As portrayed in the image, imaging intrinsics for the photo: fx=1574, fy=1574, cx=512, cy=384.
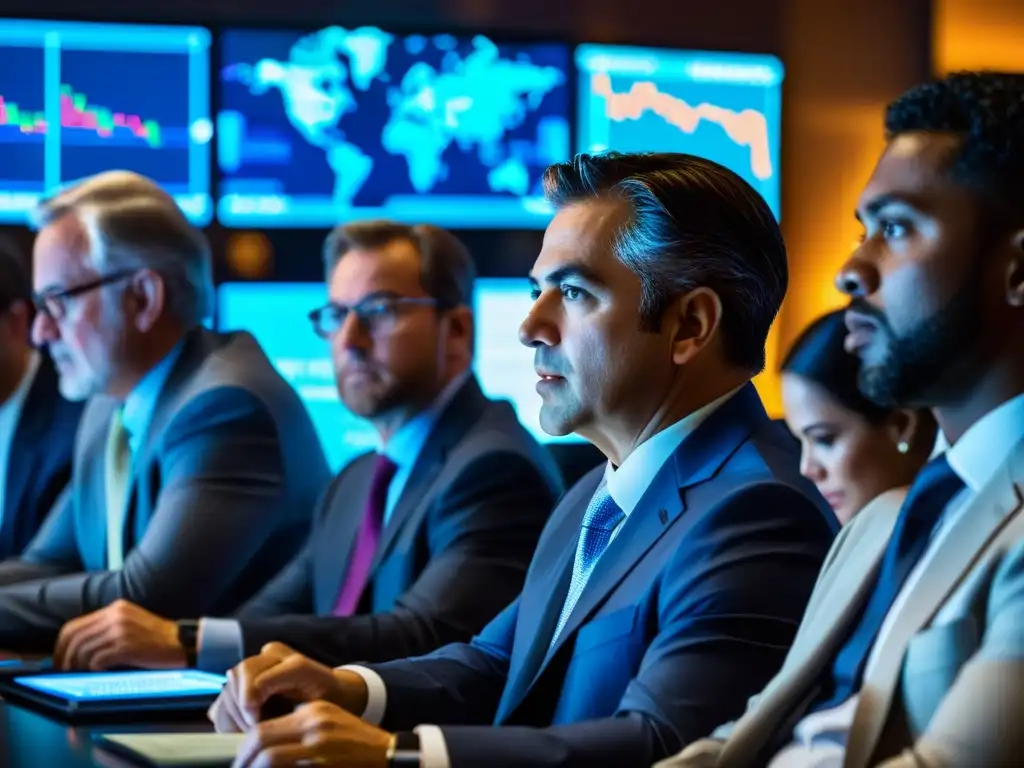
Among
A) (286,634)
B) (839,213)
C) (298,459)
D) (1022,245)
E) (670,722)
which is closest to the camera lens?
(1022,245)

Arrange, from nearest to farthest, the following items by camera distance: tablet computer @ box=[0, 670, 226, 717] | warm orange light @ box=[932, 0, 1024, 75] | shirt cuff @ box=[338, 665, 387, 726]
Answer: shirt cuff @ box=[338, 665, 387, 726] → tablet computer @ box=[0, 670, 226, 717] → warm orange light @ box=[932, 0, 1024, 75]

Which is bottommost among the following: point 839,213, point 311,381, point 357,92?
point 311,381

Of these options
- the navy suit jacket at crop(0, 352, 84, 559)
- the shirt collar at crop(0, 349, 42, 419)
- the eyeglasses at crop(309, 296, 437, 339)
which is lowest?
the navy suit jacket at crop(0, 352, 84, 559)

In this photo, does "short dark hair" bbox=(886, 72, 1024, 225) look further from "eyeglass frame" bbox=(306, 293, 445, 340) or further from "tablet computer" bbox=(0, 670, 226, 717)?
"eyeglass frame" bbox=(306, 293, 445, 340)

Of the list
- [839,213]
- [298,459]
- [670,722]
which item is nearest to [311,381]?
[298,459]

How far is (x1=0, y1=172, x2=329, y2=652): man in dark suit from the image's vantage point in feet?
10.8

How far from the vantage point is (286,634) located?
274 cm

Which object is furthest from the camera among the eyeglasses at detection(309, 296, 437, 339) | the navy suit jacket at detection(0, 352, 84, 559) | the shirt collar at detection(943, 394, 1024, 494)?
the navy suit jacket at detection(0, 352, 84, 559)

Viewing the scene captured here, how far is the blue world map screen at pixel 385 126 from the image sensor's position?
5.11m

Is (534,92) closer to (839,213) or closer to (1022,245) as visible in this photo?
(839,213)

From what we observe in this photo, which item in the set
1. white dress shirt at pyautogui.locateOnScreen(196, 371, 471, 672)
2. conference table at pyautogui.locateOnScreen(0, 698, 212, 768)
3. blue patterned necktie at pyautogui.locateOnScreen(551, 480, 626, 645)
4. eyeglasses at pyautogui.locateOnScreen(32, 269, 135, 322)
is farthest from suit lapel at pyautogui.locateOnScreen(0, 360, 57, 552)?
blue patterned necktie at pyautogui.locateOnScreen(551, 480, 626, 645)

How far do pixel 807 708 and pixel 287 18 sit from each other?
3.94m

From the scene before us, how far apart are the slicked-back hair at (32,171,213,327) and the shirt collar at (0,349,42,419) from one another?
0.69m

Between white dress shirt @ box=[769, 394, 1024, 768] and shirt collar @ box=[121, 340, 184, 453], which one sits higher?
white dress shirt @ box=[769, 394, 1024, 768]
